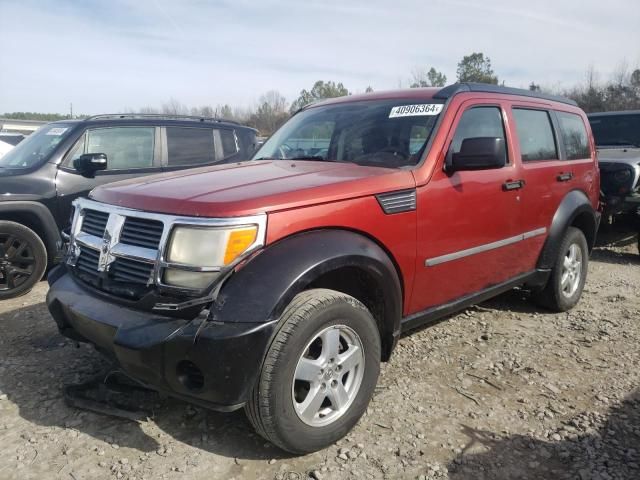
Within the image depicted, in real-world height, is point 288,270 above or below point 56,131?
below

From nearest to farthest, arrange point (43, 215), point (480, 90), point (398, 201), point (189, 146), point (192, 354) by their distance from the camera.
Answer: point (192, 354) < point (398, 201) < point (480, 90) < point (43, 215) < point (189, 146)

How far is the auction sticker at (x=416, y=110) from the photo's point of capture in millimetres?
3404

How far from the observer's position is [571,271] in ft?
15.6

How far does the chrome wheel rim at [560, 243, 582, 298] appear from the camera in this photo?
15.3 ft

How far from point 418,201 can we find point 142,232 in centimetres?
155

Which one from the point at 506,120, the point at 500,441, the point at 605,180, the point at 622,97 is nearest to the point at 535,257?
the point at 506,120

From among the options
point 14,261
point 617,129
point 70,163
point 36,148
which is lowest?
point 14,261

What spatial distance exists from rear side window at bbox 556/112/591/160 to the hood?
7.56 feet

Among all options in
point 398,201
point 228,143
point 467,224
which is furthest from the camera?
point 228,143

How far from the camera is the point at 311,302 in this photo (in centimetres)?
243

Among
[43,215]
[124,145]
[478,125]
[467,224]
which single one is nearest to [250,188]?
[467,224]

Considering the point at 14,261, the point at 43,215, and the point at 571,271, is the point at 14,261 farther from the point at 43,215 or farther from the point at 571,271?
the point at 571,271

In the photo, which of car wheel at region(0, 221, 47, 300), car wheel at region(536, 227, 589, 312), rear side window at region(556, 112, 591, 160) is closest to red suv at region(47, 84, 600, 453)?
car wheel at region(536, 227, 589, 312)

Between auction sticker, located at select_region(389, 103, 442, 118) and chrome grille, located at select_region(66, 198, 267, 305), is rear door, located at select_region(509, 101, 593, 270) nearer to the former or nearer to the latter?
auction sticker, located at select_region(389, 103, 442, 118)
